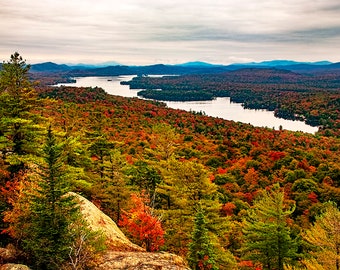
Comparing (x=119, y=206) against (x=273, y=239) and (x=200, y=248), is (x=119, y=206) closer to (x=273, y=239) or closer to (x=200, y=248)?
(x=200, y=248)

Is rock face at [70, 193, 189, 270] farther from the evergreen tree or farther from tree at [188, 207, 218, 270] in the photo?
tree at [188, 207, 218, 270]

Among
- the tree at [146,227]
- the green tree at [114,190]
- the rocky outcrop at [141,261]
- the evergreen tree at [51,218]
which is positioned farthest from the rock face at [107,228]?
the green tree at [114,190]

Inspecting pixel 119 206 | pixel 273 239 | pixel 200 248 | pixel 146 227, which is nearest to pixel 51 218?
pixel 146 227

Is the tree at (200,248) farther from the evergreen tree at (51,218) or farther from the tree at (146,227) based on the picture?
the evergreen tree at (51,218)

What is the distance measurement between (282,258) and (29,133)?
73.9 ft

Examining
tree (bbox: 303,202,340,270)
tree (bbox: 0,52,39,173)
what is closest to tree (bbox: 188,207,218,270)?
tree (bbox: 303,202,340,270)

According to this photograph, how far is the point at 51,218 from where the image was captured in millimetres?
18703

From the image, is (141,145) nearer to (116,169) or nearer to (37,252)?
(116,169)

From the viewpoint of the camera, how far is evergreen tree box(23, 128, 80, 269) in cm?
1830

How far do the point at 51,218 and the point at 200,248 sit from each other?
10.0 meters

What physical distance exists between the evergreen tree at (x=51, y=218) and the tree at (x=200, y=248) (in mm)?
7687

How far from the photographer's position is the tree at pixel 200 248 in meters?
21.9

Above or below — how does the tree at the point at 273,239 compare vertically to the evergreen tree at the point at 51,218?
below

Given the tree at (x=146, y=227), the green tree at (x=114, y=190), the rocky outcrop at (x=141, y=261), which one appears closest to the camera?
the rocky outcrop at (x=141, y=261)
